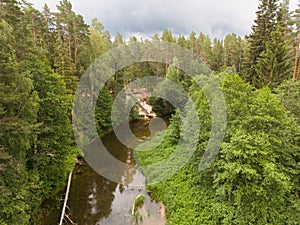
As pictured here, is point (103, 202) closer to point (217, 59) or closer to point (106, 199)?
point (106, 199)

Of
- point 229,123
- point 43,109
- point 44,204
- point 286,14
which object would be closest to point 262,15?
point 286,14

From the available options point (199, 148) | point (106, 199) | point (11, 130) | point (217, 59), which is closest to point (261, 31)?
point (199, 148)

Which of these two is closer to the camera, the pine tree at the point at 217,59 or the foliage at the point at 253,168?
the foliage at the point at 253,168

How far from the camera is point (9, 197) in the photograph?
28.5ft

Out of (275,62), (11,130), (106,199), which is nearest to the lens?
(11,130)

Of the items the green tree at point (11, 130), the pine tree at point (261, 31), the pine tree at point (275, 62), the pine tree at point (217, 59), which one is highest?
the pine tree at point (217, 59)

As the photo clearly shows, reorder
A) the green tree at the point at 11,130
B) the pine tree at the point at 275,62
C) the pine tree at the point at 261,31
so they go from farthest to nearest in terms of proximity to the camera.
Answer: the pine tree at the point at 261,31, the pine tree at the point at 275,62, the green tree at the point at 11,130

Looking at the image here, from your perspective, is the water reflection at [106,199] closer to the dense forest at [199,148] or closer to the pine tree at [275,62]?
the dense forest at [199,148]

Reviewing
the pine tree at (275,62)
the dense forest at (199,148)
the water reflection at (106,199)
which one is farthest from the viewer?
the pine tree at (275,62)

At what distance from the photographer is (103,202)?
49.4 ft

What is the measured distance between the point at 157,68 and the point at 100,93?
22626 mm

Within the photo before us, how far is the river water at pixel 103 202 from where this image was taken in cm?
1335

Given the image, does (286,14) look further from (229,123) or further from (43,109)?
(43,109)

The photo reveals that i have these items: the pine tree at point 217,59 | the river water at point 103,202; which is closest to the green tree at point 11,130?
the river water at point 103,202
